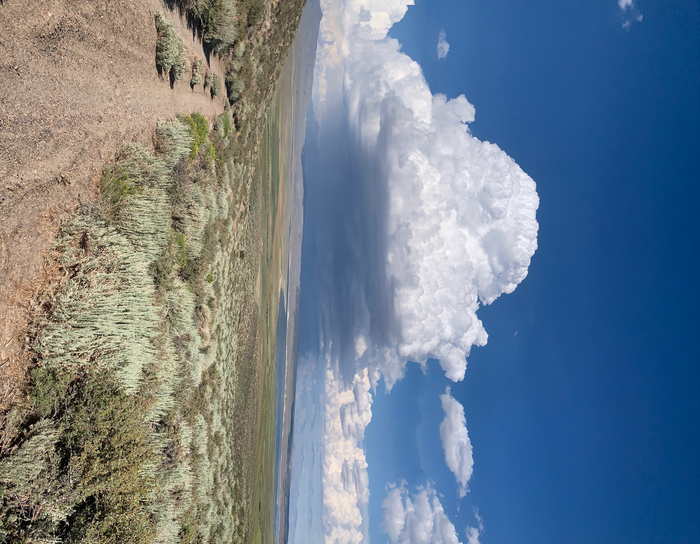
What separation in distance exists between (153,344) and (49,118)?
22.2ft

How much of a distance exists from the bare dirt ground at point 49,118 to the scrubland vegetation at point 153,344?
39cm

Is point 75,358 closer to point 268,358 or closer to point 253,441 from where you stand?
point 253,441

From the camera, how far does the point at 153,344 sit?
1227cm

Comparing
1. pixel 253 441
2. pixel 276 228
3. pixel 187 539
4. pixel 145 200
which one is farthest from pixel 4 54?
pixel 276 228

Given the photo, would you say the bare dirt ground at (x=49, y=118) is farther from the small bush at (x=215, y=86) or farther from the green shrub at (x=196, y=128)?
the small bush at (x=215, y=86)

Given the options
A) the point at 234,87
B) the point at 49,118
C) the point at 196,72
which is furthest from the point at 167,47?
the point at 234,87

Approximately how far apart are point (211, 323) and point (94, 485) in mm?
8227

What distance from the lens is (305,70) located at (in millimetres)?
58469

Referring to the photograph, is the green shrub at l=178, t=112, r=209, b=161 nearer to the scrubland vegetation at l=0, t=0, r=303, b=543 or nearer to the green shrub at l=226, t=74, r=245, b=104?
the scrubland vegetation at l=0, t=0, r=303, b=543

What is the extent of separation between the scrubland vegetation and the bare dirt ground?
1.28ft

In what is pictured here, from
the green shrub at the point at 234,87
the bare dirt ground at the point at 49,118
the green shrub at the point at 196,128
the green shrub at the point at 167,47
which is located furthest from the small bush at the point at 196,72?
the green shrub at the point at 234,87

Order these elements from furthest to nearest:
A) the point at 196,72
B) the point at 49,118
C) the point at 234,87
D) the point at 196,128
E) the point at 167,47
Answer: the point at 234,87 → the point at 196,72 → the point at 196,128 → the point at 167,47 → the point at 49,118

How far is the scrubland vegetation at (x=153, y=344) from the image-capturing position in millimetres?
8289

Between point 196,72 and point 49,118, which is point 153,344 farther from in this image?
point 196,72
